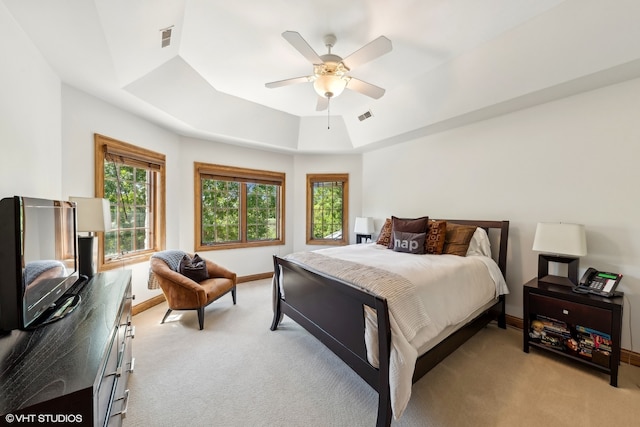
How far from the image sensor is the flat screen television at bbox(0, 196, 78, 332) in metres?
1.13

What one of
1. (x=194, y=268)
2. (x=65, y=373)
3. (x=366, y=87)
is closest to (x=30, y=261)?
(x=65, y=373)

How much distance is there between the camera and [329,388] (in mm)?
1948

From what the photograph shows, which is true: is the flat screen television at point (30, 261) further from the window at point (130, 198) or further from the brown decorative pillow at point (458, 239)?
the brown decorative pillow at point (458, 239)

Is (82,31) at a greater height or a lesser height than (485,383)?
greater

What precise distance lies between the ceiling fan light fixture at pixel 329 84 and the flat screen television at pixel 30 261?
2127 mm

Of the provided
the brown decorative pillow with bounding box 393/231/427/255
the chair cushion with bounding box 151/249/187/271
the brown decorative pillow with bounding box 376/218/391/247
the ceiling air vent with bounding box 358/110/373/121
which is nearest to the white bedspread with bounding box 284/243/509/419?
the brown decorative pillow with bounding box 393/231/427/255

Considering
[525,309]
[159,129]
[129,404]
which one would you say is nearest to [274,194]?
[159,129]

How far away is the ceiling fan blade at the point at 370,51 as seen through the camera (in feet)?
6.17

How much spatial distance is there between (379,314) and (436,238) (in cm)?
181

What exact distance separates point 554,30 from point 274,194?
170 inches

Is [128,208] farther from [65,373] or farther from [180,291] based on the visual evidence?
[65,373]

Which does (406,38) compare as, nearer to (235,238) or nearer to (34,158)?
(34,158)

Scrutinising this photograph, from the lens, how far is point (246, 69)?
2842mm

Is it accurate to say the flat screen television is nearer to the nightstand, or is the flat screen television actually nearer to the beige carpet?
the beige carpet
